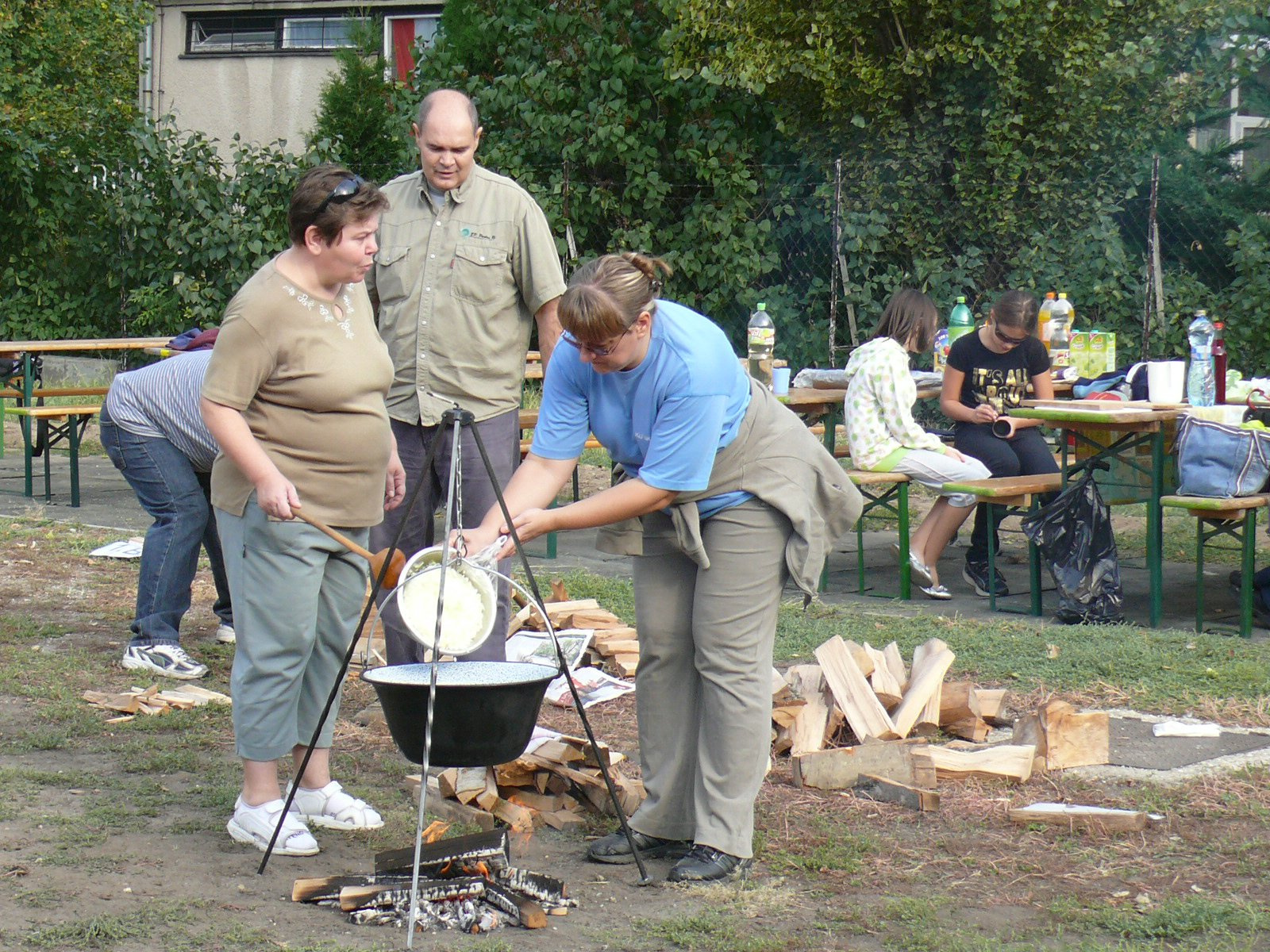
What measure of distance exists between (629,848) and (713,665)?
23.1 inches

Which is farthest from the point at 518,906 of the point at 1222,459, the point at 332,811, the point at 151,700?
the point at 1222,459

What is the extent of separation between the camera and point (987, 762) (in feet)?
15.7

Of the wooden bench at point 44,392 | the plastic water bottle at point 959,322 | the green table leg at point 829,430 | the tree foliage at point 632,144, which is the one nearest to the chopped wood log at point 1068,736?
the green table leg at point 829,430

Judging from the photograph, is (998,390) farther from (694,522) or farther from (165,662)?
(694,522)

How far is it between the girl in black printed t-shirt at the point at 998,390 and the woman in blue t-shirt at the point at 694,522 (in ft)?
14.2

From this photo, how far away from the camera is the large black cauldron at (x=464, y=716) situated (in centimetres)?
352

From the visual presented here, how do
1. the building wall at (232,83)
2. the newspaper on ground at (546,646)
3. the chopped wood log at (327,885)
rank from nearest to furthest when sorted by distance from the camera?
the chopped wood log at (327,885), the newspaper on ground at (546,646), the building wall at (232,83)

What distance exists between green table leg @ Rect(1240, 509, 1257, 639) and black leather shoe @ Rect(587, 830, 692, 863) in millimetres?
3657

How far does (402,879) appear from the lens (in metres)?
3.78

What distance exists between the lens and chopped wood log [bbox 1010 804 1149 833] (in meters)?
4.31

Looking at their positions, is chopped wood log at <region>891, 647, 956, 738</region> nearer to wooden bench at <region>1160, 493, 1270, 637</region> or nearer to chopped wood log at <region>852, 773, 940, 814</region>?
chopped wood log at <region>852, 773, 940, 814</region>

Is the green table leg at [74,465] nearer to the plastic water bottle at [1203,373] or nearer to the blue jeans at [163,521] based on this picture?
the blue jeans at [163,521]

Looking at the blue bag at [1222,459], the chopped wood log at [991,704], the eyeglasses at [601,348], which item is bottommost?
the chopped wood log at [991,704]

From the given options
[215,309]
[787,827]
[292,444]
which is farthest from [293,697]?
[215,309]
